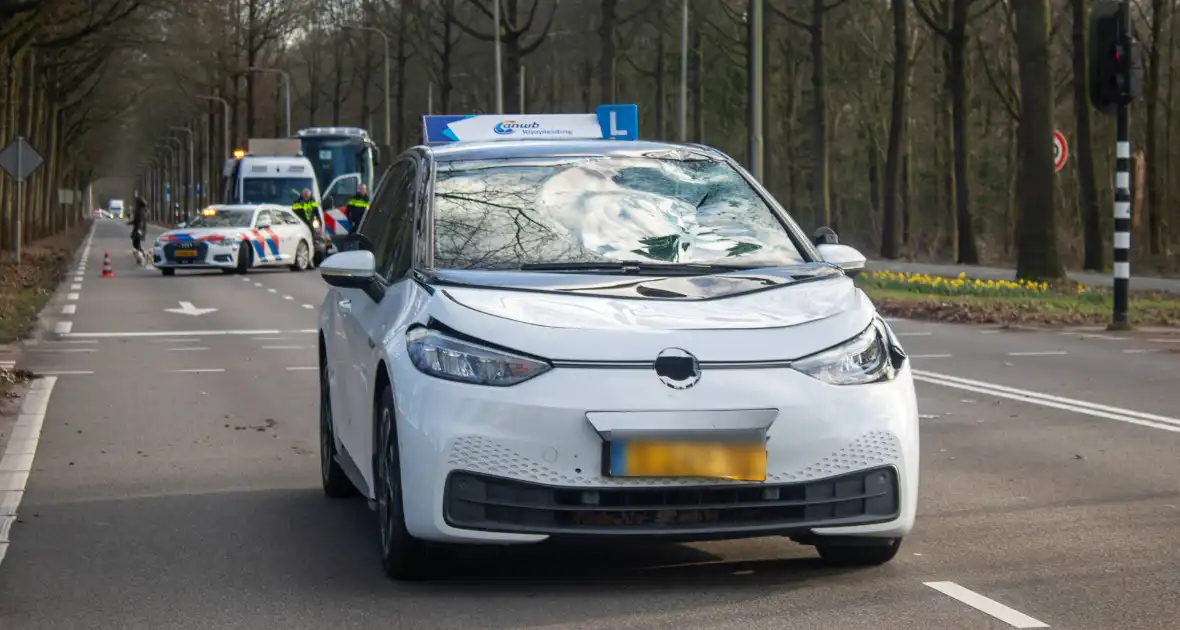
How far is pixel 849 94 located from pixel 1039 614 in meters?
50.5

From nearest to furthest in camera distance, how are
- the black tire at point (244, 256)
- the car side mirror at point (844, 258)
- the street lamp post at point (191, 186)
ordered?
1. the car side mirror at point (844, 258)
2. the black tire at point (244, 256)
3. the street lamp post at point (191, 186)

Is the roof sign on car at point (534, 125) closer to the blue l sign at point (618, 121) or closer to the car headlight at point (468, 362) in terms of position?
the blue l sign at point (618, 121)

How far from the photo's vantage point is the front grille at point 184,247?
36906mm

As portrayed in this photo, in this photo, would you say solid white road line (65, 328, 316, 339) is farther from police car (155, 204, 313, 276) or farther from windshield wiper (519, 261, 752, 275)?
police car (155, 204, 313, 276)

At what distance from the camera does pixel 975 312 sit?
2225cm

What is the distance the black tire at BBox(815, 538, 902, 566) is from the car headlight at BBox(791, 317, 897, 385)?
2.12 ft

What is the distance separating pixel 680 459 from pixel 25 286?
2558 centimetres

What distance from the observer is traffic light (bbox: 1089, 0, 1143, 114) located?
62.5ft

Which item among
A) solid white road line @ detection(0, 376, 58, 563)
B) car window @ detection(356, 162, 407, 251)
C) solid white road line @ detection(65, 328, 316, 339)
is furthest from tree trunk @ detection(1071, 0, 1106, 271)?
car window @ detection(356, 162, 407, 251)

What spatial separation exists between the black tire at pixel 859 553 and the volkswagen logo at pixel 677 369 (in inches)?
36.5

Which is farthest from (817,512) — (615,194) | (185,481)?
(185,481)

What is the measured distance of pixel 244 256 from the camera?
123 ft

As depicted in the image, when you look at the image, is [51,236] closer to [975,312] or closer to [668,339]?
[975,312]

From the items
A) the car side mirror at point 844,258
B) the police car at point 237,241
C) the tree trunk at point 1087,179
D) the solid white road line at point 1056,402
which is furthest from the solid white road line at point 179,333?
the tree trunk at point 1087,179
